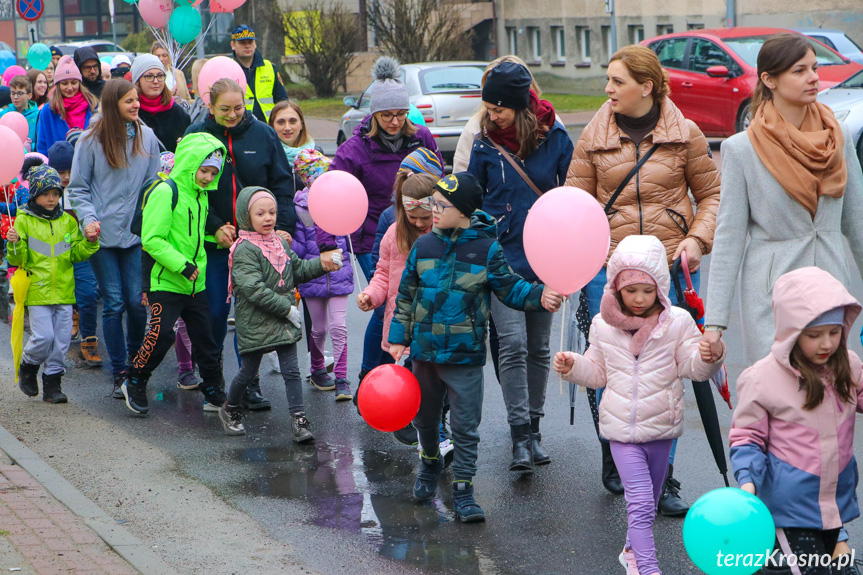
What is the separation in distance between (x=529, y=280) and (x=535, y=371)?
1.87 feet

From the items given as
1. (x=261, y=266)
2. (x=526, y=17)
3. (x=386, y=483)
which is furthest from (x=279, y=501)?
(x=526, y=17)

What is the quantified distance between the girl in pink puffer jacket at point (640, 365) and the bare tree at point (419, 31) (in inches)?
1226

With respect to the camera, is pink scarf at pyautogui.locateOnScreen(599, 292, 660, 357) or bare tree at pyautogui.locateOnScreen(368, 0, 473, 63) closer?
pink scarf at pyautogui.locateOnScreen(599, 292, 660, 357)

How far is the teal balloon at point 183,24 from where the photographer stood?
12570 millimetres

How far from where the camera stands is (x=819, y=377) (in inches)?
150

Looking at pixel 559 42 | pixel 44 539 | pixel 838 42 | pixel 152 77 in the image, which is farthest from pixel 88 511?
pixel 559 42

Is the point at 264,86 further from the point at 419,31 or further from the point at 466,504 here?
the point at 419,31

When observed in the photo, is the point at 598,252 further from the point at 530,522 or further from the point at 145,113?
the point at 145,113

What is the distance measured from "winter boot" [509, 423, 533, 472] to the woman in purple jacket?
1734 millimetres

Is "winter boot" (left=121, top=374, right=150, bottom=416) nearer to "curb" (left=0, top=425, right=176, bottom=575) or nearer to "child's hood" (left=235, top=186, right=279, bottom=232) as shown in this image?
"curb" (left=0, top=425, right=176, bottom=575)

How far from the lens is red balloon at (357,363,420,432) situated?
5.26m

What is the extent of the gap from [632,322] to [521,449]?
152cm

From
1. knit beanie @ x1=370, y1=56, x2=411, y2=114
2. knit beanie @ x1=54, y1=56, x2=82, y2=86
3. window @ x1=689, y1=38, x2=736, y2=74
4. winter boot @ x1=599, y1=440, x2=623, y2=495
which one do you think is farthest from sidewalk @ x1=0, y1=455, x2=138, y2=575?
window @ x1=689, y1=38, x2=736, y2=74

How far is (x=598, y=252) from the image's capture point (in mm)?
4898
